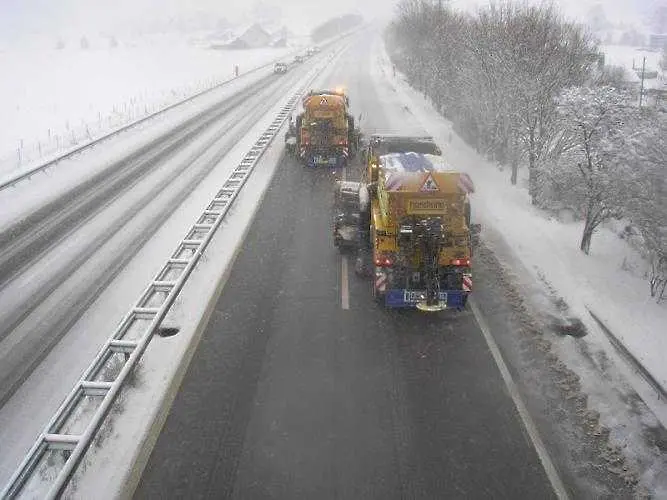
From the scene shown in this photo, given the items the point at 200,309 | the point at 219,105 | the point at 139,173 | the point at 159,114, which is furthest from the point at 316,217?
the point at 219,105

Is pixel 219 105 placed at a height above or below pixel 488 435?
above

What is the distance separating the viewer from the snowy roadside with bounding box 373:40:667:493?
8.73 metres

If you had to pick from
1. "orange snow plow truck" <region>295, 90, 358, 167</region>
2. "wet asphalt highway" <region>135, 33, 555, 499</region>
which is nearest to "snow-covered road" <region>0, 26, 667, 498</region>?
"wet asphalt highway" <region>135, 33, 555, 499</region>

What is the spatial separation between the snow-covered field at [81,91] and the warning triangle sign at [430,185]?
19076 millimetres

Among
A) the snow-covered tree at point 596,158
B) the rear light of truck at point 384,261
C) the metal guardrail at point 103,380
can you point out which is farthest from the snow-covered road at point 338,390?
the snow-covered tree at point 596,158

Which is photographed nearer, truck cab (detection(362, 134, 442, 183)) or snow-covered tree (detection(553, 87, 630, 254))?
snow-covered tree (detection(553, 87, 630, 254))

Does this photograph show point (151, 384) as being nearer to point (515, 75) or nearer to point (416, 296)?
point (416, 296)

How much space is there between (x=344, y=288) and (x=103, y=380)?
5.61 metres

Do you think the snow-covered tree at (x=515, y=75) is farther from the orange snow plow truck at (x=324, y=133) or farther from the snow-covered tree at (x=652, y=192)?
the orange snow plow truck at (x=324, y=133)

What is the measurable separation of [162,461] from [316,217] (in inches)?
430

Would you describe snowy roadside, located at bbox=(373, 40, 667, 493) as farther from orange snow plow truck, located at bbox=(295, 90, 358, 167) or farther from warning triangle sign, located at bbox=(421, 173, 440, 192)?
orange snow plow truck, located at bbox=(295, 90, 358, 167)

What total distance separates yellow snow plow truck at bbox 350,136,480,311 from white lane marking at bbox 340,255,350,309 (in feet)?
2.89

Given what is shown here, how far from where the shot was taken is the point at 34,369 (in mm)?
9727

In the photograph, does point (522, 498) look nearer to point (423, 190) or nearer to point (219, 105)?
point (423, 190)
